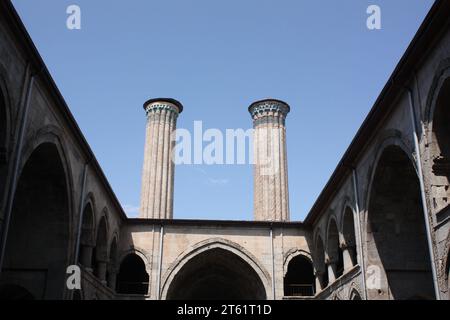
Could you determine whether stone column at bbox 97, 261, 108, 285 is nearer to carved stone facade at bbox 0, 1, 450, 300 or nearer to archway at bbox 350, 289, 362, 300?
carved stone facade at bbox 0, 1, 450, 300

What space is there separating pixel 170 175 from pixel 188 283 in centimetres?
868

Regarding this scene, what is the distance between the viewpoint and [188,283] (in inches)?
990

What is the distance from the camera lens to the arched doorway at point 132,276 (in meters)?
22.3

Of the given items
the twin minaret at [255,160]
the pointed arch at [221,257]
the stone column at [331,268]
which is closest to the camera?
the stone column at [331,268]

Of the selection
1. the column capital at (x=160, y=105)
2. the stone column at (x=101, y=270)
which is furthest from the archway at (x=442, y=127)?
the column capital at (x=160, y=105)

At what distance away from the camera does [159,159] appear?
32156mm

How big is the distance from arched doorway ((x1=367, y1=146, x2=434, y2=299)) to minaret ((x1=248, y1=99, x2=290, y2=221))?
1649 cm

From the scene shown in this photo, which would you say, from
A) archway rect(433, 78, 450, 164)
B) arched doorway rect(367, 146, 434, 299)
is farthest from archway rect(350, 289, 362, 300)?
archway rect(433, 78, 450, 164)

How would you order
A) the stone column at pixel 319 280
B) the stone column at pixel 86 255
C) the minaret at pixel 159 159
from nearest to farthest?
1. the stone column at pixel 86 255
2. the stone column at pixel 319 280
3. the minaret at pixel 159 159

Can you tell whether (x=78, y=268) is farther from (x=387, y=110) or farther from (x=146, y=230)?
Answer: (x=387, y=110)

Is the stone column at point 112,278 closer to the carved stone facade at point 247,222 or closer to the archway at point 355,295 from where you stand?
the carved stone facade at point 247,222

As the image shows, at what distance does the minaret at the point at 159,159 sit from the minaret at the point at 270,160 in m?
5.10

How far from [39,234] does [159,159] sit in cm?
1827
